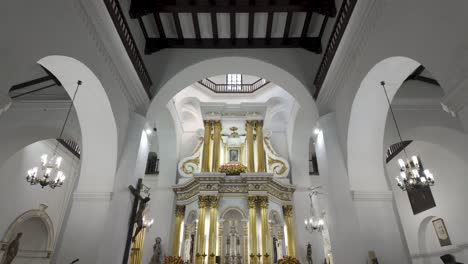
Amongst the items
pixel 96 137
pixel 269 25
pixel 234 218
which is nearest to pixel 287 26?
pixel 269 25

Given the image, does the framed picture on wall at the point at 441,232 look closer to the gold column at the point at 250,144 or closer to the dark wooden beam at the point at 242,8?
the gold column at the point at 250,144

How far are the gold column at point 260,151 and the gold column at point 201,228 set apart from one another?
113 inches

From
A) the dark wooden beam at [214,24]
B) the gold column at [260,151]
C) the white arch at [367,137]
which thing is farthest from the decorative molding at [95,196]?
the gold column at [260,151]

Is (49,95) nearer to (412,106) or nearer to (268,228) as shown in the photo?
(268,228)

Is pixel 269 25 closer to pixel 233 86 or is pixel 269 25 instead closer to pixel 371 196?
pixel 371 196

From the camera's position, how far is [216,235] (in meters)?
11.5

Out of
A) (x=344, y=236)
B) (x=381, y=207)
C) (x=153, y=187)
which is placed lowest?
(x=344, y=236)

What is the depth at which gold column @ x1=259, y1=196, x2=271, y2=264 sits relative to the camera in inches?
428

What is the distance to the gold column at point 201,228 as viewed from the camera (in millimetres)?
10845

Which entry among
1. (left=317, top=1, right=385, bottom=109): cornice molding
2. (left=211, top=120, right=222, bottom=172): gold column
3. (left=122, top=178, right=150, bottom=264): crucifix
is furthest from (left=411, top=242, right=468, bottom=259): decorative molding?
(left=122, top=178, right=150, bottom=264): crucifix

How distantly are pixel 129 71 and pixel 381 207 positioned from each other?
571 cm

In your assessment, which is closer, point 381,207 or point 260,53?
→ point 381,207

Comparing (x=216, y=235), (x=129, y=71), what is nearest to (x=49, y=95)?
(x=129, y=71)

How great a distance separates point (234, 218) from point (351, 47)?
8995 mm
